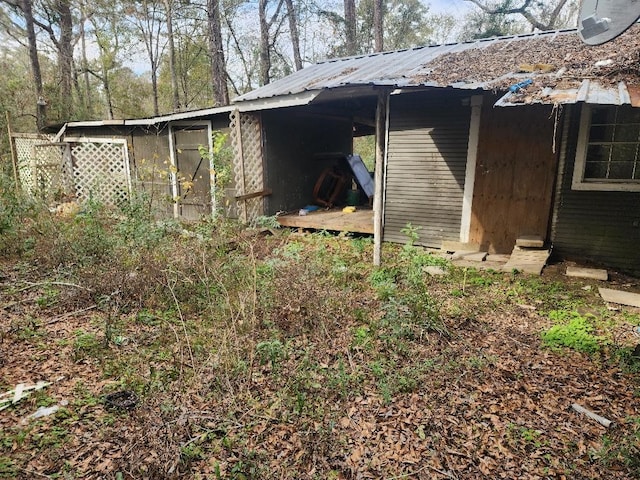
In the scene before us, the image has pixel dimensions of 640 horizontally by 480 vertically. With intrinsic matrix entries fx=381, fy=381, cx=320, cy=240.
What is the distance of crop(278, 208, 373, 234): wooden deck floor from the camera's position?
24.4ft

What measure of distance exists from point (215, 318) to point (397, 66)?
5.63 meters

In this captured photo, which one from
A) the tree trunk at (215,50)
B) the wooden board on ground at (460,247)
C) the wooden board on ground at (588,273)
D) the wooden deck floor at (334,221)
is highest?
the tree trunk at (215,50)

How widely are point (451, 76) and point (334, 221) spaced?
3.55 m

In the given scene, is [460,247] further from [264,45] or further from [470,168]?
[264,45]

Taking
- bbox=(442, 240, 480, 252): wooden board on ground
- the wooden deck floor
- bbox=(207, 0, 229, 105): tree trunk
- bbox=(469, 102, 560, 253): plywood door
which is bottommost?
bbox=(442, 240, 480, 252): wooden board on ground

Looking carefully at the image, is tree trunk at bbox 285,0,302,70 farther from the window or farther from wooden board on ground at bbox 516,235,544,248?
wooden board on ground at bbox 516,235,544,248

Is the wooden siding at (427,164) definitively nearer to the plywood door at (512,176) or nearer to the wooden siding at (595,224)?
the plywood door at (512,176)

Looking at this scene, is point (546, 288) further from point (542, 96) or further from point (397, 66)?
point (397, 66)

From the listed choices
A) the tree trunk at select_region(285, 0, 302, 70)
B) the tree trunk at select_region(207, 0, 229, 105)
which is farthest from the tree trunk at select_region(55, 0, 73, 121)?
A: the tree trunk at select_region(285, 0, 302, 70)

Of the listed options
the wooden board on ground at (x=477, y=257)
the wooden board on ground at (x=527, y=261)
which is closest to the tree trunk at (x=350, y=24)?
the wooden board on ground at (x=477, y=257)

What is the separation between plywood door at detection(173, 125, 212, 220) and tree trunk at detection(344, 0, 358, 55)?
10470mm

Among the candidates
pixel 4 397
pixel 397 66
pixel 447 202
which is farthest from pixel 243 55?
pixel 4 397

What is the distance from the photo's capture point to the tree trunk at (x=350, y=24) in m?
16.2

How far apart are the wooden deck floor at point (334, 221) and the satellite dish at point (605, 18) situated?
4.25 metres
